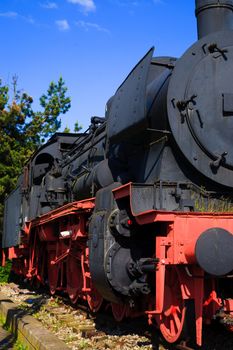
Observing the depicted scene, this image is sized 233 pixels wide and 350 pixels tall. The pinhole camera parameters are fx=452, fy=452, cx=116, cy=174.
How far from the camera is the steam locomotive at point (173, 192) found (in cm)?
437

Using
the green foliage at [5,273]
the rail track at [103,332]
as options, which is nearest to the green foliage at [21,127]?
the green foliage at [5,273]

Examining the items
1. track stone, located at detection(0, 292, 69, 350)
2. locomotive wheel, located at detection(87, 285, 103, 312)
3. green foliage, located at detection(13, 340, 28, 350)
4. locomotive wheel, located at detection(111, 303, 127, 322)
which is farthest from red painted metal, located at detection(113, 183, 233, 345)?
locomotive wheel, located at detection(87, 285, 103, 312)

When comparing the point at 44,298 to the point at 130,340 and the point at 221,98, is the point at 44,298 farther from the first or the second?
the point at 221,98

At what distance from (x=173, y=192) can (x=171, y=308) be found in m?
1.19

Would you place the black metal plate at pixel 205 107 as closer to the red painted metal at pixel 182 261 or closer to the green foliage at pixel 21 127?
the red painted metal at pixel 182 261

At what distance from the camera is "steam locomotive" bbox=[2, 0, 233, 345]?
437cm

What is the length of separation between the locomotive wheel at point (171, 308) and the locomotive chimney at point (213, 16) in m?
2.95

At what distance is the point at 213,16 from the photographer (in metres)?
5.55

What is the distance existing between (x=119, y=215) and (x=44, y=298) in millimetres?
5275

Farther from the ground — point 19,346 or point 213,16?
point 213,16

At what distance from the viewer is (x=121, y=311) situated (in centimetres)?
581

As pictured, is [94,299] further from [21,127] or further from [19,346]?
[21,127]

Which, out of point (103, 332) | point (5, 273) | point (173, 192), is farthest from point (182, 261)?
point (5, 273)

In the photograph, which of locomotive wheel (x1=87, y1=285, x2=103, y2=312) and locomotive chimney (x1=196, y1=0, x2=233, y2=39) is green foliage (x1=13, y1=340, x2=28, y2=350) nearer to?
locomotive wheel (x1=87, y1=285, x2=103, y2=312)
